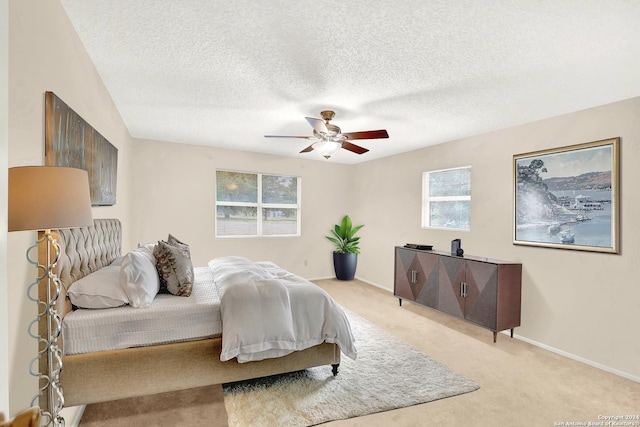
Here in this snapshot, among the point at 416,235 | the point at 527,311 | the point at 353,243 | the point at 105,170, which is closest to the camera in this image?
the point at 105,170

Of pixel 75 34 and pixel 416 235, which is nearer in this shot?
pixel 75 34

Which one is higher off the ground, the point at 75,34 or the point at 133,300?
the point at 75,34

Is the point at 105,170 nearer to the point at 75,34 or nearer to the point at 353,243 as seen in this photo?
the point at 75,34

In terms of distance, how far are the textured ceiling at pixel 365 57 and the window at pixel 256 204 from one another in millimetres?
2078

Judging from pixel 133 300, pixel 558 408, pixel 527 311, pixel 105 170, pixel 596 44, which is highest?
pixel 596 44

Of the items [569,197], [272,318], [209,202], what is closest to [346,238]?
[209,202]

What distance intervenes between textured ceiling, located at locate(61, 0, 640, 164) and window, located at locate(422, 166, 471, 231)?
3.36ft

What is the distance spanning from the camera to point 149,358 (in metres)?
2.07

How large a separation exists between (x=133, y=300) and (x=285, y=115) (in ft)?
7.78

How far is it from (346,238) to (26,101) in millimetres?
5269

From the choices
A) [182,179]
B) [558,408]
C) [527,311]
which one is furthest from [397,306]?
[182,179]

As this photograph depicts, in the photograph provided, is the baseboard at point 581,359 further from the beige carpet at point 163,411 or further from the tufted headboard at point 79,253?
the tufted headboard at point 79,253

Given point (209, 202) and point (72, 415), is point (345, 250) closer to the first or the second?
point (209, 202)

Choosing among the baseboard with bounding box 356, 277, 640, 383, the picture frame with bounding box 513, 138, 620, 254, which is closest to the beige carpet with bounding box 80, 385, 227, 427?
the baseboard with bounding box 356, 277, 640, 383
